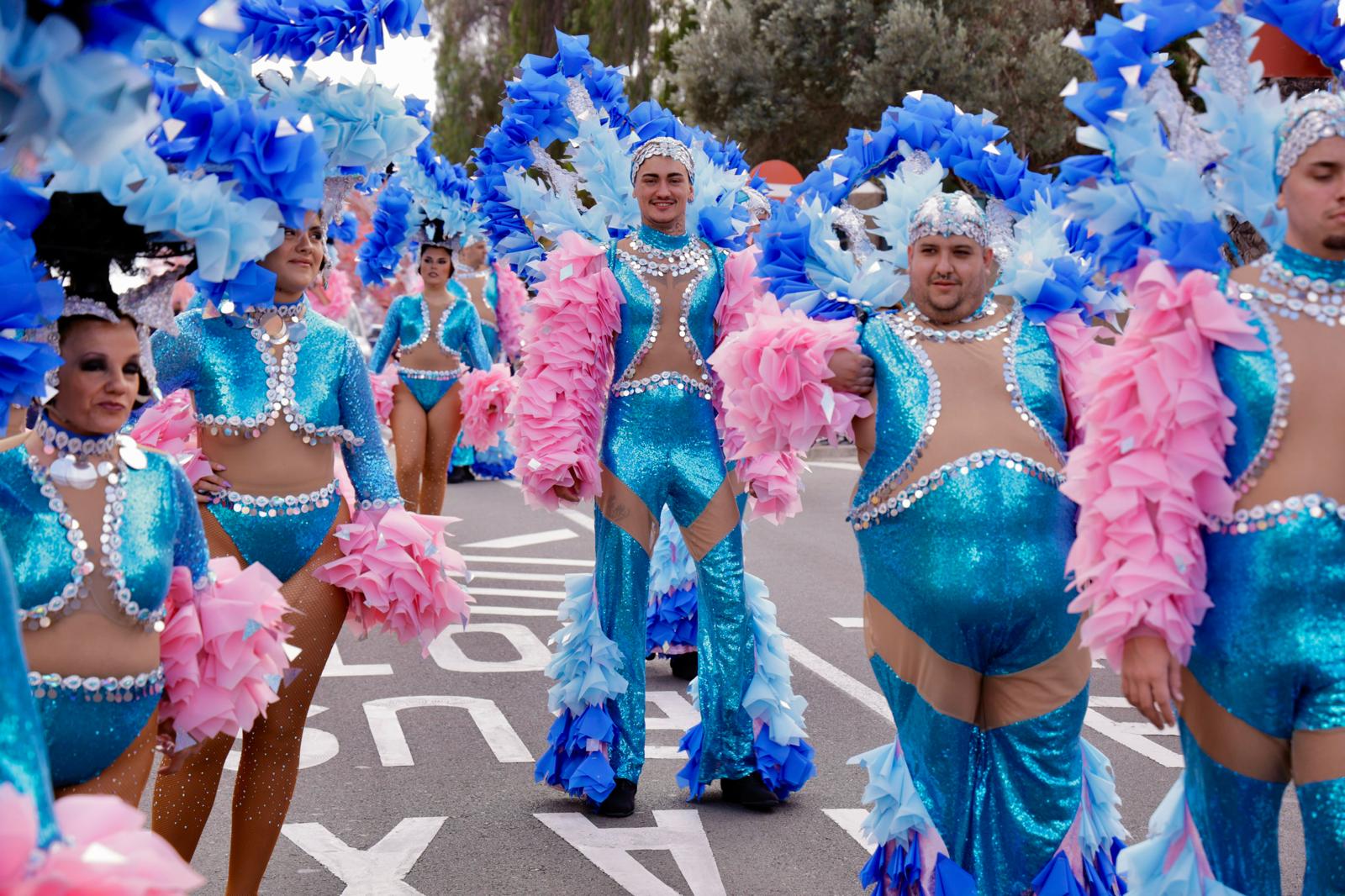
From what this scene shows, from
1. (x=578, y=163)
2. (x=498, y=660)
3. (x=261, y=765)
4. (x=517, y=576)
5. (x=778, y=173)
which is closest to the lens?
(x=261, y=765)

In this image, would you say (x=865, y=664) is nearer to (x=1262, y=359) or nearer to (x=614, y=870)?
(x=614, y=870)

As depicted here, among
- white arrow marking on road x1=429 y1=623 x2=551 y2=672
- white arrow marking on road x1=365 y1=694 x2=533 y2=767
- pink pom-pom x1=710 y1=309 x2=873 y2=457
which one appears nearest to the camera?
pink pom-pom x1=710 y1=309 x2=873 y2=457

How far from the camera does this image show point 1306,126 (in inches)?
124

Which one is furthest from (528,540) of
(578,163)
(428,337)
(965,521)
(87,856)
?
(87,856)

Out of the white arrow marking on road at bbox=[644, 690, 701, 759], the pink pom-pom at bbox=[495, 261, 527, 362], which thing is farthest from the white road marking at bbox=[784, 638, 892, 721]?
the pink pom-pom at bbox=[495, 261, 527, 362]

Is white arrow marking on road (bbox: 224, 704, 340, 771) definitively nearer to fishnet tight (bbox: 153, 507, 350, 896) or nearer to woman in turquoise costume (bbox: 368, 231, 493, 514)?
fishnet tight (bbox: 153, 507, 350, 896)

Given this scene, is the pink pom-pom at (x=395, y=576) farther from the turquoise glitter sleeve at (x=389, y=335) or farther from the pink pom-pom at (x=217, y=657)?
the turquoise glitter sleeve at (x=389, y=335)

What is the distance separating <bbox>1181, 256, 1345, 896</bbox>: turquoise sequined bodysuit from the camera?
297 centimetres

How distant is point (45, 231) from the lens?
3.21m

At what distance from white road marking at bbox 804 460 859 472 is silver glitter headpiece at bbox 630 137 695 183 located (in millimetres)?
11531

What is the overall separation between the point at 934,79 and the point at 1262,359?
72.8ft

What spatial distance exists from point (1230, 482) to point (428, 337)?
27.9 feet

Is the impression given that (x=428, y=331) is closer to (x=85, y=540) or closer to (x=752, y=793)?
(x=752, y=793)

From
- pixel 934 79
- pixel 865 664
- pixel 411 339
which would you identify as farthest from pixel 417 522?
pixel 934 79
